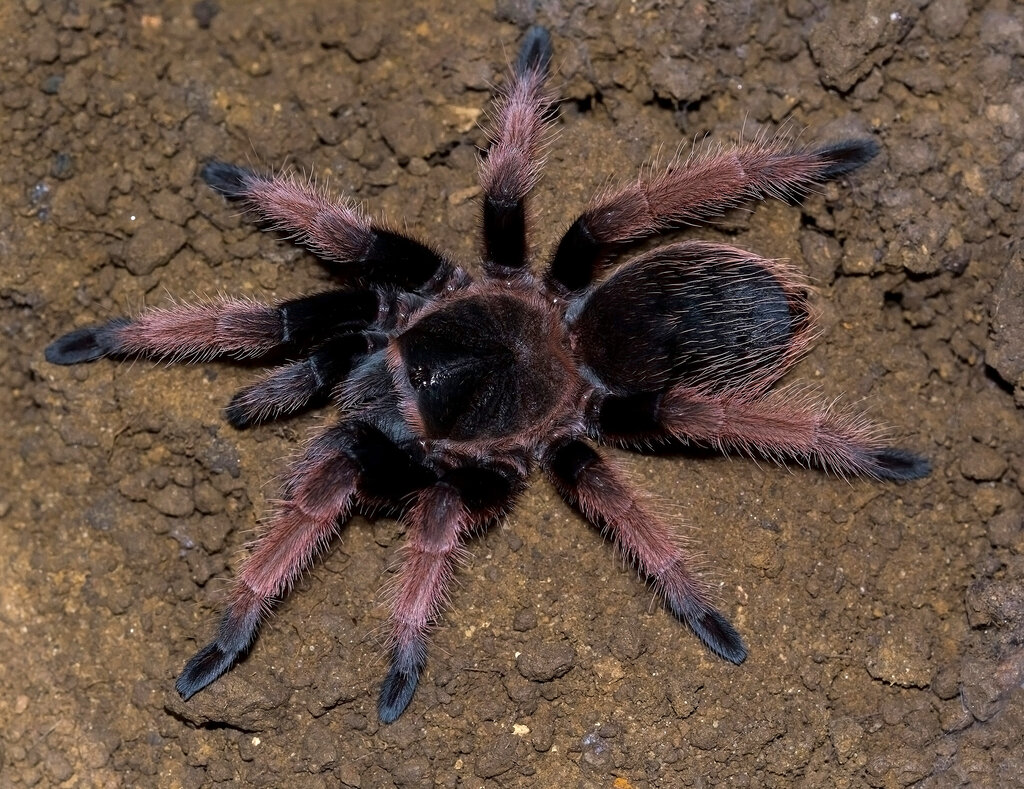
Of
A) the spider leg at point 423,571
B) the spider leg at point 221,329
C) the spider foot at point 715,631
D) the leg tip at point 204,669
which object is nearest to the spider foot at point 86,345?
the spider leg at point 221,329

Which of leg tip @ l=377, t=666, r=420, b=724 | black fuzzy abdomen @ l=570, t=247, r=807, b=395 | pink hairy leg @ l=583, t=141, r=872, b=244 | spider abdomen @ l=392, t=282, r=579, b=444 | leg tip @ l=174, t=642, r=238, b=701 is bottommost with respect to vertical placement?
leg tip @ l=174, t=642, r=238, b=701

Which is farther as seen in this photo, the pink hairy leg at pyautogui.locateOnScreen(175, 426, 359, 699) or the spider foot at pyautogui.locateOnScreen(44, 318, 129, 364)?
the spider foot at pyautogui.locateOnScreen(44, 318, 129, 364)

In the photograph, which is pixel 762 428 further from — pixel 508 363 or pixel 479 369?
pixel 479 369

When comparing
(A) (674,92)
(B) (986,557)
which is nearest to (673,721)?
(B) (986,557)

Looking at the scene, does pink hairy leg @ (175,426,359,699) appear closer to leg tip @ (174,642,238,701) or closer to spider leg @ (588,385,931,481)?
leg tip @ (174,642,238,701)

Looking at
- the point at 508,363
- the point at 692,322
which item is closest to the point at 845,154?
the point at 692,322

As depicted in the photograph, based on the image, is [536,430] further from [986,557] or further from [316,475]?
[986,557]

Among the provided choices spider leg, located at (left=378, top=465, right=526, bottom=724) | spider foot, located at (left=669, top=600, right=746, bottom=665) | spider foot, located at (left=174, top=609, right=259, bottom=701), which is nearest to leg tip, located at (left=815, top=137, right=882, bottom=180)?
spider foot, located at (left=669, top=600, right=746, bottom=665)

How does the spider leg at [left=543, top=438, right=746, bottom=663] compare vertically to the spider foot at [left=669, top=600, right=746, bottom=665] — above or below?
above
